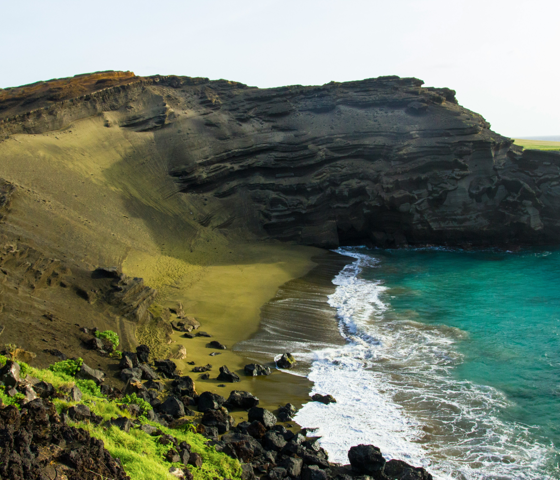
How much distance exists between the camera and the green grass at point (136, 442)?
7.81 meters

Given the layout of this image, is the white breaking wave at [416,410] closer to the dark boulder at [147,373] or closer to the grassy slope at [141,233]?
the grassy slope at [141,233]

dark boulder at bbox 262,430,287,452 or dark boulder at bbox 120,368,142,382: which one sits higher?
dark boulder at bbox 120,368,142,382

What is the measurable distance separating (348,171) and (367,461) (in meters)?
27.6

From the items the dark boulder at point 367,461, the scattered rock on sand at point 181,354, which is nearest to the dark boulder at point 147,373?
the scattered rock on sand at point 181,354

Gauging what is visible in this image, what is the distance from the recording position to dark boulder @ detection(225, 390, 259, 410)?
1249 cm

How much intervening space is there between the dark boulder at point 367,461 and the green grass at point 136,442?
2.49 meters

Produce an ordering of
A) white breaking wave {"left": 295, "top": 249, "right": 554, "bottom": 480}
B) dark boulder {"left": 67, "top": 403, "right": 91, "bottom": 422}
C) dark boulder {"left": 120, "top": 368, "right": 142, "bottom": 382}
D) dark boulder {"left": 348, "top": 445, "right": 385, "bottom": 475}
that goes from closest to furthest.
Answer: dark boulder {"left": 67, "top": 403, "right": 91, "bottom": 422} → dark boulder {"left": 348, "top": 445, "right": 385, "bottom": 475} → white breaking wave {"left": 295, "top": 249, "right": 554, "bottom": 480} → dark boulder {"left": 120, "top": 368, "right": 142, "bottom": 382}

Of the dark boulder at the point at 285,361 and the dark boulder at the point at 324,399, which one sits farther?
the dark boulder at the point at 285,361

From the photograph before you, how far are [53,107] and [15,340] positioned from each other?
22109mm

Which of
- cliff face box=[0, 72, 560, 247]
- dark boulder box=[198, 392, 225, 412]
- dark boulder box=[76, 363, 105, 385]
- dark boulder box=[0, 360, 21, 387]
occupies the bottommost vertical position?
dark boulder box=[198, 392, 225, 412]

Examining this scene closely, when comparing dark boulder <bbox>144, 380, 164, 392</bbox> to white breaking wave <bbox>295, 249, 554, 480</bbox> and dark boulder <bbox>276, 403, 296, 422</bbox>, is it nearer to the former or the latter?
dark boulder <bbox>276, 403, 296, 422</bbox>

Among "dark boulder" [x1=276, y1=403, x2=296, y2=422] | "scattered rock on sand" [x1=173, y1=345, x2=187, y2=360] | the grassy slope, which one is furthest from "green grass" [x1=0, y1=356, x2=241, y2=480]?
"scattered rock on sand" [x1=173, y1=345, x2=187, y2=360]

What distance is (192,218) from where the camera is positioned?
3103 centimetres

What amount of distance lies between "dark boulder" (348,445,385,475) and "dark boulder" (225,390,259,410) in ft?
11.4
